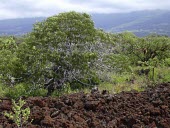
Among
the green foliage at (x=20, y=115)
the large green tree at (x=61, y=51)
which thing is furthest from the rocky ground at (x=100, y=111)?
the large green tree at (x=61, y=51)

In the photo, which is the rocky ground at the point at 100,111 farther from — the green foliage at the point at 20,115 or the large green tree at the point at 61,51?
the large green tree at the point at 61,51

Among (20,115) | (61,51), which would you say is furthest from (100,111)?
(61,51)

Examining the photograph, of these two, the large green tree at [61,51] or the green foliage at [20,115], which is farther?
the large green tree at [61,51]

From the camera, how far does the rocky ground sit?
6.16 metres

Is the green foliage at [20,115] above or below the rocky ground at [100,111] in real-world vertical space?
above

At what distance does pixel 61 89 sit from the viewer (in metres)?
11.7

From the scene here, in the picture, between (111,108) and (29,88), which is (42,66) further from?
(111,108)

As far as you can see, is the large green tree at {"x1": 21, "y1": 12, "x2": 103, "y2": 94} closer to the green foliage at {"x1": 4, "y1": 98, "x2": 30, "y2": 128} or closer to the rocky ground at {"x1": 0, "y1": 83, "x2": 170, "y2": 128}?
the rocky ground at {"x1": 0, "y1": 83, "x2": 170, "y2": 128}

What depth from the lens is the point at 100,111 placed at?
23.1 feet

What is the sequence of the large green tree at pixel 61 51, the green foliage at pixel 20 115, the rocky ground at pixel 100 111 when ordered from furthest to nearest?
the large green tree at pixel 61 51
the rocky ground at pixel 100 111
the green foliage at pixel 20 115

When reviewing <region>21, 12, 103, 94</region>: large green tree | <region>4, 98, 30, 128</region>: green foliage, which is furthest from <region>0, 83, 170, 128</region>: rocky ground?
<region>21, 12, 103, 94</region>: large green tree

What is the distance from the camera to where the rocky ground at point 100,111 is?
616cm

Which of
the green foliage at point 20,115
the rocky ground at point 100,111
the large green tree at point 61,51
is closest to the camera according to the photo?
the green foliage at point 20,115

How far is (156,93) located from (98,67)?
189 inches
